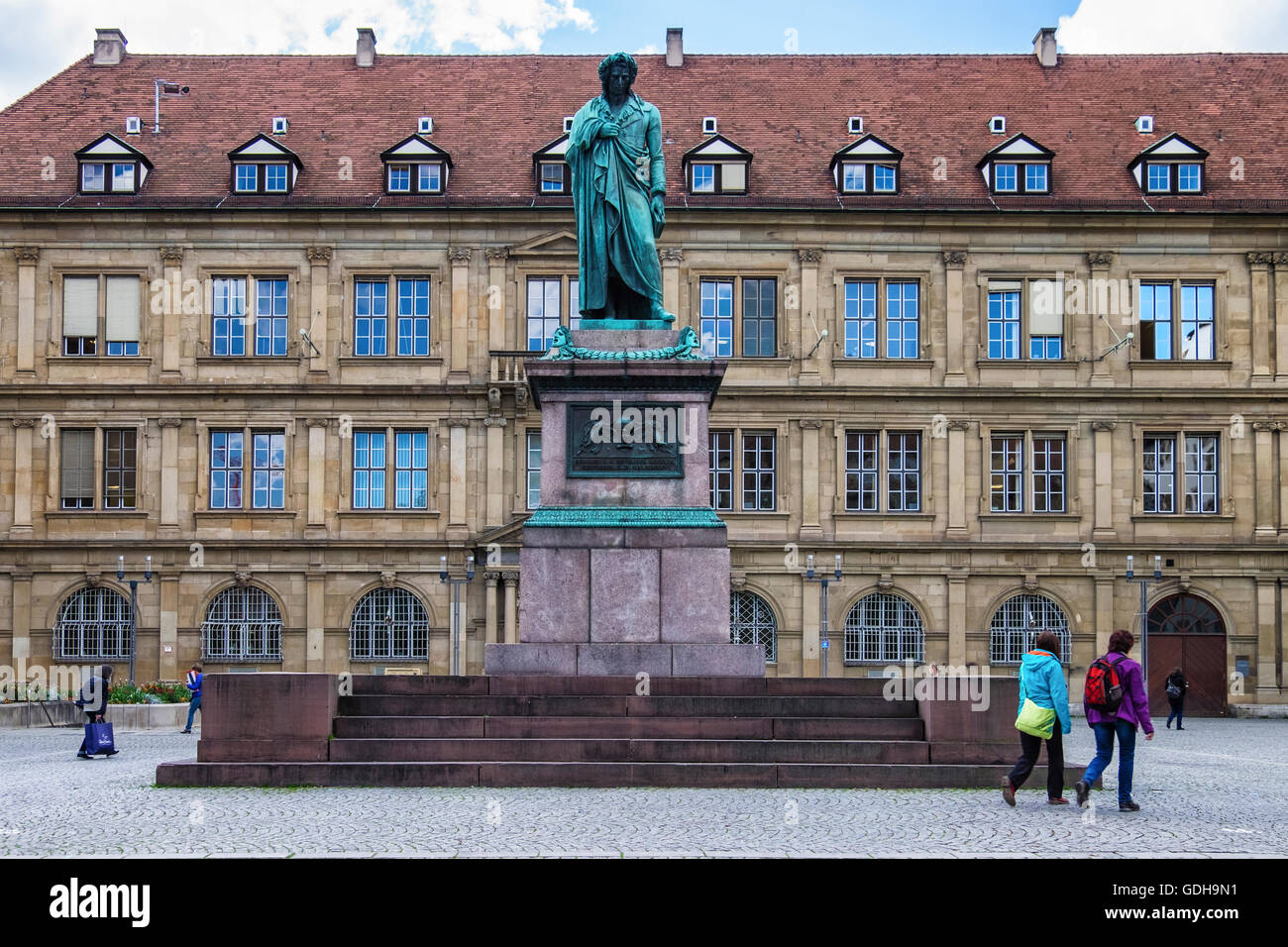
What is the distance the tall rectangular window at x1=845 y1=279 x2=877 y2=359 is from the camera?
41.9 meters

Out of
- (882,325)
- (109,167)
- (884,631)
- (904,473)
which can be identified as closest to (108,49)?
(109,167)

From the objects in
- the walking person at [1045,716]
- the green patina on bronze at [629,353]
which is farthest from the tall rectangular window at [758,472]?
the walking person at [1045,716]

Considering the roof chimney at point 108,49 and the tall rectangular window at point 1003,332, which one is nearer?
the tall rectangular window at point 1003,332

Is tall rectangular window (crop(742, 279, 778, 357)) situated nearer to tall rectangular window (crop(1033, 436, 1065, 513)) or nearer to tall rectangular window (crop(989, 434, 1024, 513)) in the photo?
tall rectangular window (crop(989, 434, 1024, 513))

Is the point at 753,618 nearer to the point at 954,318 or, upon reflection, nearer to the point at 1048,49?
the point at 954,318

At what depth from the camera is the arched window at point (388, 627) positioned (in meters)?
40.8

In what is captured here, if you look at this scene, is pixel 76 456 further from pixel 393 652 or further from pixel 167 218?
pixel 393 652

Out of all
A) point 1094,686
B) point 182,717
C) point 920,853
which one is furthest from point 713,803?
point 182,717

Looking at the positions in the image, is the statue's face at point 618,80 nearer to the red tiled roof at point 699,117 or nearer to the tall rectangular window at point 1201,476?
the red tiled roof at point 699,117

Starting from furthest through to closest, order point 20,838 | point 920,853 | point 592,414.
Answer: point 592,414
point 20,838
point 920,853

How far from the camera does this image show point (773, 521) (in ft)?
136

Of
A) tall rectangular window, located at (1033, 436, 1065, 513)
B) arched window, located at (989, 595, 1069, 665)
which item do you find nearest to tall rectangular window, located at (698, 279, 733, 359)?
tall rectangular window, located at (1033, 436, 1065, 513)

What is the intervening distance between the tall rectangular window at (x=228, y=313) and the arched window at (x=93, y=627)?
750 cm

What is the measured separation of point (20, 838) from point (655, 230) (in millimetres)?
9237
